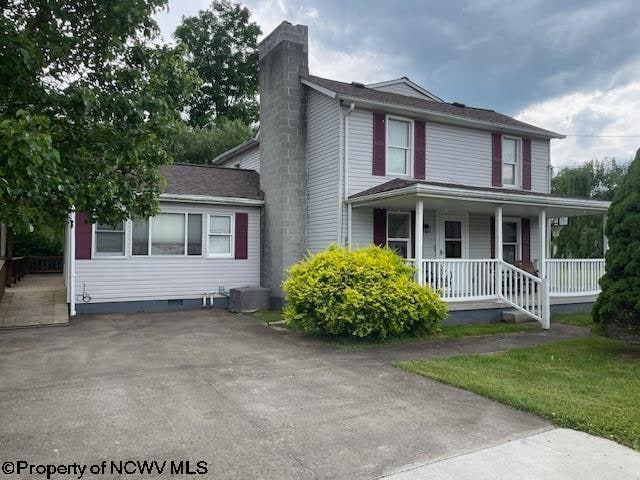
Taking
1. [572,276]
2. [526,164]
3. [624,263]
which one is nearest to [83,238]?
[624,263]

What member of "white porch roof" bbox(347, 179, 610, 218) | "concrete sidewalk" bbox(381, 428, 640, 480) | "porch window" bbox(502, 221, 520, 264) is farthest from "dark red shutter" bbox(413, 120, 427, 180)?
"concrete sidewalk" bbox(381, 428, 640, 480)

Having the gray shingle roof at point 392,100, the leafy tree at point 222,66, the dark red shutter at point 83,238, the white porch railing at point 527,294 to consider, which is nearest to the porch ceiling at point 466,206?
the white porch railing at point 527,294

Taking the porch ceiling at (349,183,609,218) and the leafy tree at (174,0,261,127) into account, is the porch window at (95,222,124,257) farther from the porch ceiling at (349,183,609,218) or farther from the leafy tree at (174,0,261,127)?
the leafy tree at (174,0,261,127)

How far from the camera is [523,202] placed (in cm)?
1114

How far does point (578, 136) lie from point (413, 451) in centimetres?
2378

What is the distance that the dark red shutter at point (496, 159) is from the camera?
14.2 meters

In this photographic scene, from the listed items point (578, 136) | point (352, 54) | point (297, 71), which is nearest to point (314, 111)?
point (297, 71)

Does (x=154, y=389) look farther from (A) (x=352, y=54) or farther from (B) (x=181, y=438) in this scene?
(A) (x=352, y=54)

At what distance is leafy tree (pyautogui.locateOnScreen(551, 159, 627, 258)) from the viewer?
20797 mm

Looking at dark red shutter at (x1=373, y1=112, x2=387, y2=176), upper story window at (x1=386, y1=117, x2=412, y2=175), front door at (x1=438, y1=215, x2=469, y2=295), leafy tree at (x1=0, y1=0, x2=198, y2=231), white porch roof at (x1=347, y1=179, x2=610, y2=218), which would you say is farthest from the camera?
front door at (x1=438, y1=215, x2=469, y2=295)

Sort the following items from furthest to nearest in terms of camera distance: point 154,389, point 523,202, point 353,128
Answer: point 353,128
point 523,202
point 154,389

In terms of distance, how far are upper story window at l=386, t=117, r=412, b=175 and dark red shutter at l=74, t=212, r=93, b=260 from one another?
811 centimetres

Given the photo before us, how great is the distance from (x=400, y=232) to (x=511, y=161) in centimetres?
484

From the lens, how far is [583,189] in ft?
71.8
